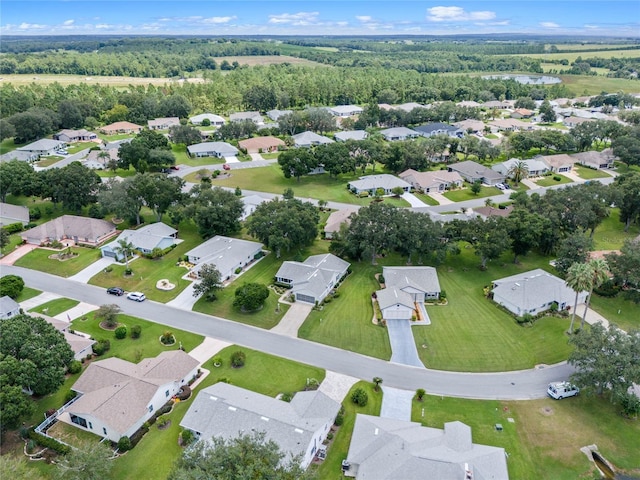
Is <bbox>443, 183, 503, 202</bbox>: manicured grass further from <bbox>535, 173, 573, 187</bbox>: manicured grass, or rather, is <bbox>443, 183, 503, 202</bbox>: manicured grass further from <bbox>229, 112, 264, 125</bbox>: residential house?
<bbox>229, 112, 264, 125</bbox>: residential house

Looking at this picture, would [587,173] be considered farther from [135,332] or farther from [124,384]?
[124,384]

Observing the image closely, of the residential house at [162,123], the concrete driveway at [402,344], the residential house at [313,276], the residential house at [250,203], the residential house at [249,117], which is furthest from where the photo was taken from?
the residential house at [249,117]

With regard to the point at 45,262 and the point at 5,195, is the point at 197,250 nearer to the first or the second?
the point at 45,262

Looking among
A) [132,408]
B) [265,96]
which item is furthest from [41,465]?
[265,96]

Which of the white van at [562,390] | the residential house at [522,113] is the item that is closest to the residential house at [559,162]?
the residential house at [522,113]

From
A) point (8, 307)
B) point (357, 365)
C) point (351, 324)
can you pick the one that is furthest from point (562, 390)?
point (8, 307)

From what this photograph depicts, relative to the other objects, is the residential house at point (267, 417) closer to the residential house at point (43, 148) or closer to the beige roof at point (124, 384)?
the beige roof at point (124, 384)

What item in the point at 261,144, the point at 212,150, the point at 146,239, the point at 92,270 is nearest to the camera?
the point at 92,270
